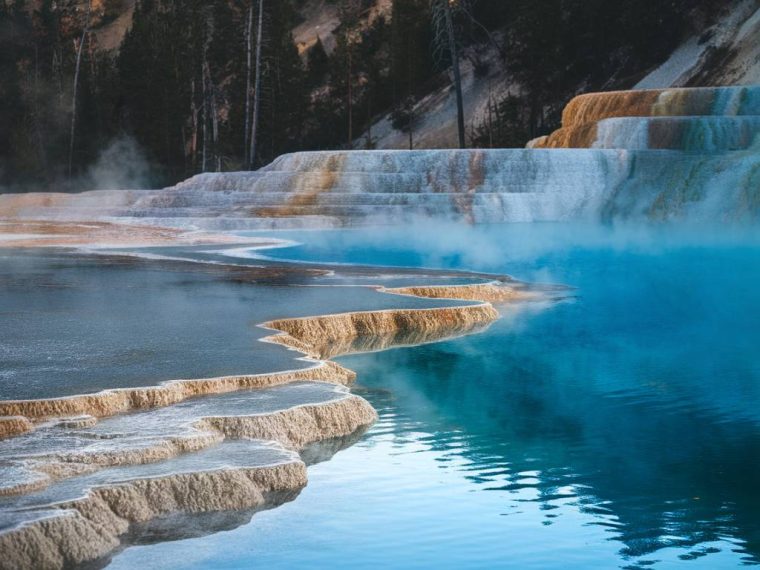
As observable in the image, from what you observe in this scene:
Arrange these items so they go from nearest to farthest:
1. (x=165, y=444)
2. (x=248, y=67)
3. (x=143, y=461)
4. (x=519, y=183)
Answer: (x=143, y=461)
(x=165, y=444)
(x=519, y=183)
(x=248, y=67)

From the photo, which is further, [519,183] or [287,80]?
[287,80]

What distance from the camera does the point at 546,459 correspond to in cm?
687

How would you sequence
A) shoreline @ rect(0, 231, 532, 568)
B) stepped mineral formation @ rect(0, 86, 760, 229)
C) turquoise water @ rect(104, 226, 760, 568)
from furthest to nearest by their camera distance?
stepped mineral formation @ rect(0, 86, 760, 229) < turquoise water @ rect(104, 226, 760, 568) < shoreline @ rect(0, 231, 532, 568)

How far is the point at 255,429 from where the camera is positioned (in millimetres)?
6605

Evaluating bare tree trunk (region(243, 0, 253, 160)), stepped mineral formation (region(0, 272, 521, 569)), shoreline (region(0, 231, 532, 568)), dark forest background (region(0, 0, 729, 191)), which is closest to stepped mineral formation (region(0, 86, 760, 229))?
dark forest background (region(0, 0, 729, 191))

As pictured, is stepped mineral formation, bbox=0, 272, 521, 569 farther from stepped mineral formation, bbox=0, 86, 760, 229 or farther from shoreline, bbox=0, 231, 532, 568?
stepped mineral formation, bbox=0, 86, 760, 229

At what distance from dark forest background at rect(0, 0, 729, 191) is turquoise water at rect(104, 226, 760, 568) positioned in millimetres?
31384

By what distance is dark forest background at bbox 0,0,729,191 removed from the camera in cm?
4378

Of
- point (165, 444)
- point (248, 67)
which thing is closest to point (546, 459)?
point (165, 444)

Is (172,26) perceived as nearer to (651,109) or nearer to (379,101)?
(379,101)

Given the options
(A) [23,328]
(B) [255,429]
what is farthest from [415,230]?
(B) [255,429]

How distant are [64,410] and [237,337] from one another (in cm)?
273

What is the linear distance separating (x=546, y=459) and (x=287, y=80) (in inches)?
1706

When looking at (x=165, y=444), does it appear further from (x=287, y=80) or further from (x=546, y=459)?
(x=287, y=80)
